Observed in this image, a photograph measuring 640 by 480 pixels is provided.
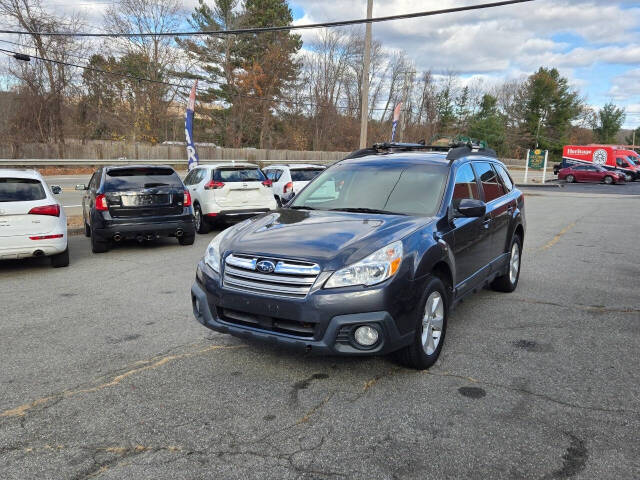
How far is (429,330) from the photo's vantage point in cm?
408

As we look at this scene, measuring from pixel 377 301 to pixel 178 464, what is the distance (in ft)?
5.19

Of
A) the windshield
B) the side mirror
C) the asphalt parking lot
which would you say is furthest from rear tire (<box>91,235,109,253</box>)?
the side mirror

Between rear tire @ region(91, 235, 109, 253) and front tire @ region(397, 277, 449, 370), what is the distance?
702cm

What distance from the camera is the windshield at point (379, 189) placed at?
469 cm

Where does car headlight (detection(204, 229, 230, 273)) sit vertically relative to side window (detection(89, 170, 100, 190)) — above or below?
below

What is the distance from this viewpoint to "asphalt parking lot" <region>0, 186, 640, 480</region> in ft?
9.21

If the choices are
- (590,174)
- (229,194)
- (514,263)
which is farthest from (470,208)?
(590,174)

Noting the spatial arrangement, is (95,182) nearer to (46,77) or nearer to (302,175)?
(302,175)

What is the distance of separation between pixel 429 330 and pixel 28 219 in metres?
6.28

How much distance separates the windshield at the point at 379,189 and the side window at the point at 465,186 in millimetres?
166

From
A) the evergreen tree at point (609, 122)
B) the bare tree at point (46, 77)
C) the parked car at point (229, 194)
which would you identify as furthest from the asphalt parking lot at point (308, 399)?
the evergreen tree at point (609, 122)

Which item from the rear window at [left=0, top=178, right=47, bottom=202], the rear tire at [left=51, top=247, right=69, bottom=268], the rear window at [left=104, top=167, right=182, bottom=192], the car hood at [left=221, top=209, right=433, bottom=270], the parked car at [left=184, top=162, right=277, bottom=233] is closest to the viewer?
the car hood at [left=221, top=209, right=433, bottom=270]

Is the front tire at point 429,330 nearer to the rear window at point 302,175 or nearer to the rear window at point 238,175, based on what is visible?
the rear window at point 238,175

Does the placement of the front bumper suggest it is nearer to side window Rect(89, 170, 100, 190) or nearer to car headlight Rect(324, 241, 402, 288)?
car headlight Rect(324, 241, 402, 288)
